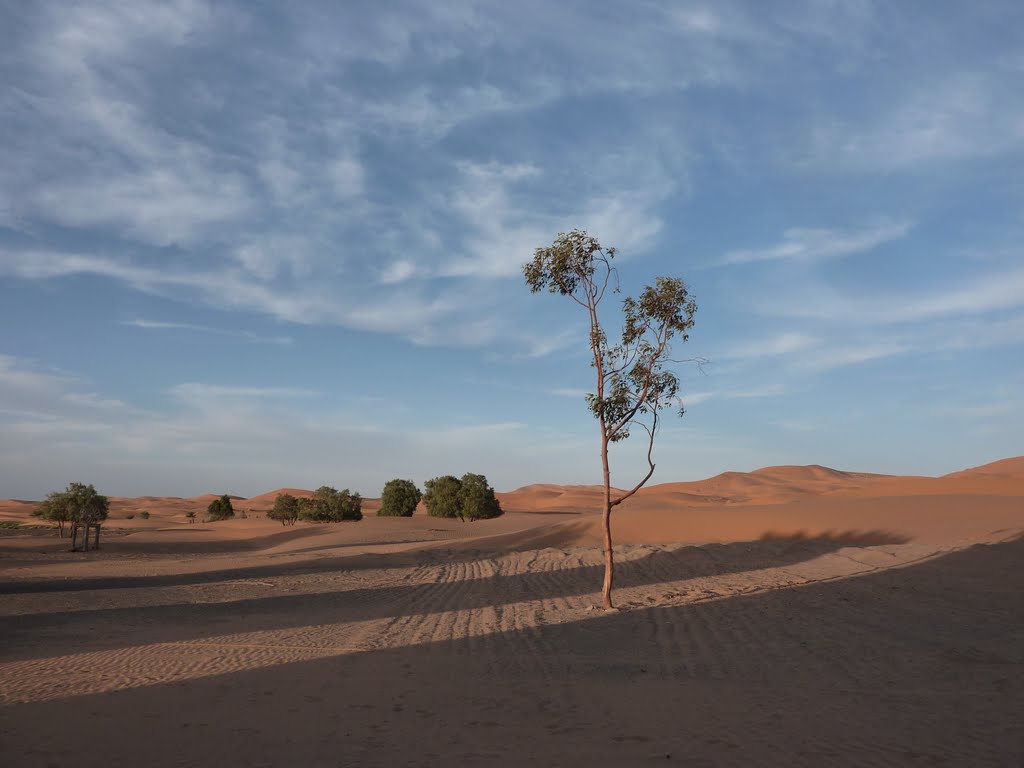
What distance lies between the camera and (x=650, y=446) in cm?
1478

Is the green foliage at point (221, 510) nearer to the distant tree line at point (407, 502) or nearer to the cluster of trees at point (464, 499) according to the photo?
the distant tree line at point (407, 502)

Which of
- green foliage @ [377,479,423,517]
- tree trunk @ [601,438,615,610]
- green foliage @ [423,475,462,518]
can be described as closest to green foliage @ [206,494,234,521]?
green foliage @ [377,479,423,517]

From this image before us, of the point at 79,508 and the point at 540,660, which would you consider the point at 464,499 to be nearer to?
the point at 79,508

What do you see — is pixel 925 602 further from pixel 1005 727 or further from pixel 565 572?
pixel 565 572

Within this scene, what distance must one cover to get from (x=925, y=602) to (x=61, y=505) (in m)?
41.6

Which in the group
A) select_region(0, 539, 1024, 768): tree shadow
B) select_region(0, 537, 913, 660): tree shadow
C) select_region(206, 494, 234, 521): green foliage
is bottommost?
select_region(0, 537, 913, 660): tree shadow

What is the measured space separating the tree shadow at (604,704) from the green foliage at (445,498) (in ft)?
160

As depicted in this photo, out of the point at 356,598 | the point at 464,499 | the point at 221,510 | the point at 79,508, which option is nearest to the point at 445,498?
the point at 464,499

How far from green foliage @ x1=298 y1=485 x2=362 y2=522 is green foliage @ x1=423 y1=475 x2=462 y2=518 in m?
7.81

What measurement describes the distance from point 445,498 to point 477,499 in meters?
2.96

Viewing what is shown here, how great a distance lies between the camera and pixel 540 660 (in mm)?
10664

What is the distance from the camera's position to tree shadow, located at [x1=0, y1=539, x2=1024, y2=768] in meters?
6.36

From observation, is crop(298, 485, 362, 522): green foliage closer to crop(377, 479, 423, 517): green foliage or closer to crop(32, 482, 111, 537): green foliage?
crop(377, 479, 423, 517): green foliage

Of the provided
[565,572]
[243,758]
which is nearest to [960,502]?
[565,572]
